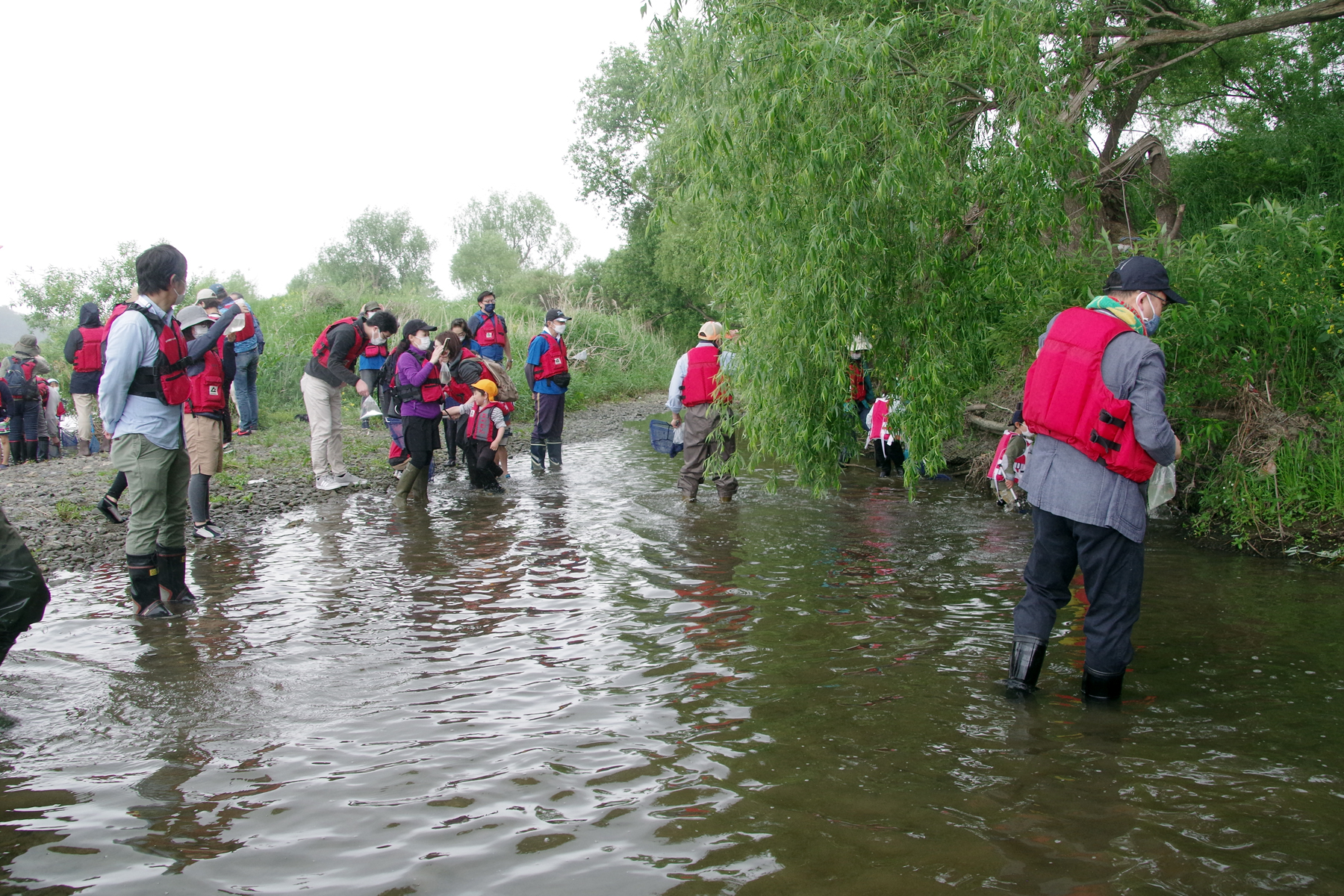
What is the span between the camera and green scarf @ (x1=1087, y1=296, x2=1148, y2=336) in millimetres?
4336

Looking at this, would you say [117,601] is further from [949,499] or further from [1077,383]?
[949,499]

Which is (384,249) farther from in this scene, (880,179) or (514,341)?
(880,179)

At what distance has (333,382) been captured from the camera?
35.5 feet

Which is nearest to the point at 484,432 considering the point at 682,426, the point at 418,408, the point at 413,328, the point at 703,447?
the point at 418,408

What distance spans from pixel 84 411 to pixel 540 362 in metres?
7.50

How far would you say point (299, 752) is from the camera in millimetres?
4004

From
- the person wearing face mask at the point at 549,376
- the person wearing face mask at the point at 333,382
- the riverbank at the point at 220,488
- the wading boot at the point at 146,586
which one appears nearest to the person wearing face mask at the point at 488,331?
the riverbank at the point at 220,488

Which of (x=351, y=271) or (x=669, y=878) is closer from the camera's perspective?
(x=669, y=878)

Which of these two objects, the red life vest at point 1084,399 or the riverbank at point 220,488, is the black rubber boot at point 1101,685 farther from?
the riverbank at point 220,488

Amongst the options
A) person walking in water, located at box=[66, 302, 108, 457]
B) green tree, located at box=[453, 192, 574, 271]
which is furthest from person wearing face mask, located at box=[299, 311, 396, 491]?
green tree, located at box=[453, 192, 574, 271]

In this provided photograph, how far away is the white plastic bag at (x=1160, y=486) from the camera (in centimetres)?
429

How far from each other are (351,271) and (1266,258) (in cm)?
6650

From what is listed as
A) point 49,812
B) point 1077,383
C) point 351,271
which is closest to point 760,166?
point 1077,383

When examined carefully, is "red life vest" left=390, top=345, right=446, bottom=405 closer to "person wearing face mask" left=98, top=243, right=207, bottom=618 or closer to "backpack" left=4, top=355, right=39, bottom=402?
"person wearing face mask" left=98, top=243, right=207, bottom=618
